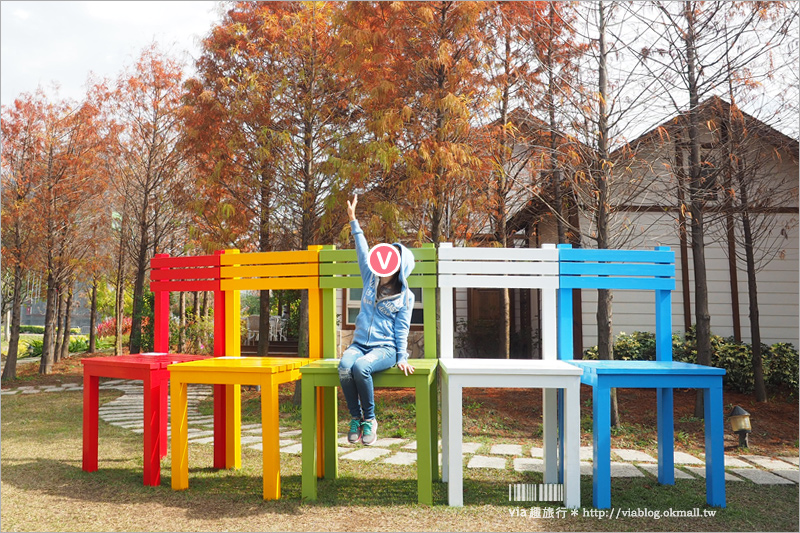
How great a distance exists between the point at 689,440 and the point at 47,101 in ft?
40.0

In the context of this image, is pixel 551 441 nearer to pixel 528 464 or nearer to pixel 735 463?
pixel 528 464

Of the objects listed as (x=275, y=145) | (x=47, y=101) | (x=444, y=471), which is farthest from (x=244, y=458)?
(x=47, y=101)

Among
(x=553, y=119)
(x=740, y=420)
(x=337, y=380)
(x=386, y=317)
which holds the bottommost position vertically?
(x=740, y=420)

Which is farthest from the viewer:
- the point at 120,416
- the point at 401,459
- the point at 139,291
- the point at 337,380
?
the point at 139,291

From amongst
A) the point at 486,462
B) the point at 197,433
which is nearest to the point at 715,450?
the point at 486,462

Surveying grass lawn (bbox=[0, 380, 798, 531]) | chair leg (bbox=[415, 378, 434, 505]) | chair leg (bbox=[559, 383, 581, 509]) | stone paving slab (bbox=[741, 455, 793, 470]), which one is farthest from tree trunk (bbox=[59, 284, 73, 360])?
stone paving slab (bbox=[741, 455, 793, 470])

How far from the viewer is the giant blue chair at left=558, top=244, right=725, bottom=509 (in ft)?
12.9

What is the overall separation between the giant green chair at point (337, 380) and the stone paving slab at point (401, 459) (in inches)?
22.7

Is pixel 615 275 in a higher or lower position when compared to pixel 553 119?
lower

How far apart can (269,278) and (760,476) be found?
427 centimetres

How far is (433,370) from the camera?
162 inches

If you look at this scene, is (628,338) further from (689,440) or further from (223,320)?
(223,320)

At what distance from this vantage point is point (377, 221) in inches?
276

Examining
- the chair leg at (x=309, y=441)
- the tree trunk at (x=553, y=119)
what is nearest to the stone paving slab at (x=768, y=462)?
the tree trunk at (x=553, y=119)
